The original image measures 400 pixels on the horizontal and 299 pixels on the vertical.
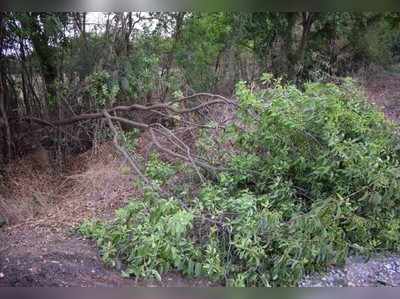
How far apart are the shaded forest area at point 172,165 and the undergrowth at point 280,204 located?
0.04ft

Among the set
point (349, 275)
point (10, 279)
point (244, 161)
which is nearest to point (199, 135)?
point (244, 161)

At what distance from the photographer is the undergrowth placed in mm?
3150

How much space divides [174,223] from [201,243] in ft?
1.14

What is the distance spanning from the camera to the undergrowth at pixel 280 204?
10.3ft

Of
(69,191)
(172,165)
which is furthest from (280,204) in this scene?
(69,191)

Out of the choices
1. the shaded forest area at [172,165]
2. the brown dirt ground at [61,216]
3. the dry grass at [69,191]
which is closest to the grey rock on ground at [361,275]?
the shaded forest area at [172,165]

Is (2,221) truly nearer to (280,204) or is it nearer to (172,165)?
(172,165)

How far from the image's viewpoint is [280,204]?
366cm

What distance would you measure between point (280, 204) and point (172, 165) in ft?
4.14

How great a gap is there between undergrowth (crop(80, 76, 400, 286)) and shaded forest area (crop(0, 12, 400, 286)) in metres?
0.01

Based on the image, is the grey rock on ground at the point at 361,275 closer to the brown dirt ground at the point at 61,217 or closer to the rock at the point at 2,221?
the brown dirt ground at the point at 61,217

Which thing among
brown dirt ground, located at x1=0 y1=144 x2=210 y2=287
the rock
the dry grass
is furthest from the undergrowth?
the rock

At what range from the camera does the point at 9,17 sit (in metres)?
4.68

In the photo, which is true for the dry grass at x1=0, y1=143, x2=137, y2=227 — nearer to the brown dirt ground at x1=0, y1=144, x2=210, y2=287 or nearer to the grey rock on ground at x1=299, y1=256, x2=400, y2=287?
the brown dirt ground at x1=0, y1=144, x2=210, y2=287
